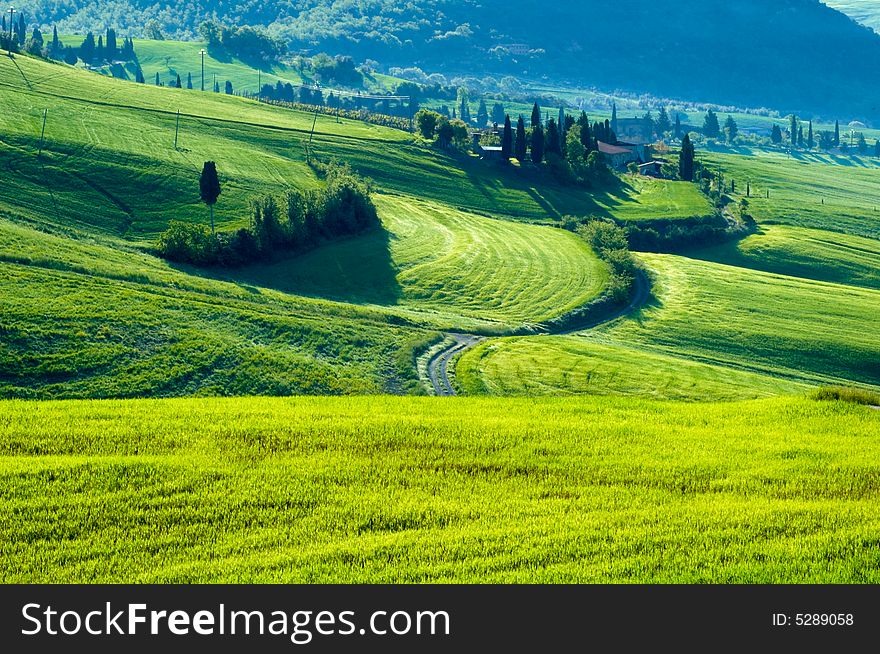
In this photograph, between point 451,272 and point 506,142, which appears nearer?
point 451,272

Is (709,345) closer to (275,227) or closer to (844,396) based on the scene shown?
(844,396)

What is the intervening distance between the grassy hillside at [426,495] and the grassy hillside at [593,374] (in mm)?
26082

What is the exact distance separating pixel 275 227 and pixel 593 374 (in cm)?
4973

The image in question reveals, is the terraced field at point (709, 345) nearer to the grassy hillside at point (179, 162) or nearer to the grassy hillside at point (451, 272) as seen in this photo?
the grassy hillside at point (451, 272)

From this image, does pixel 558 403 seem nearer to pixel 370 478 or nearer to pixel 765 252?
pixel 370 478

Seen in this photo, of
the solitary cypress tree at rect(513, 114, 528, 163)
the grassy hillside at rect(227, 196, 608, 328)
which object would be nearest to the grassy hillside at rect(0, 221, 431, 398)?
the grassy hillside at rect(227, 196, 608, 328)

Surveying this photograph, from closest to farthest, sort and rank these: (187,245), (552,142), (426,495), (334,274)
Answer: (426,495), (187,245), (334,274), (552,142)

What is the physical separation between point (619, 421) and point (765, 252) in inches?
4702

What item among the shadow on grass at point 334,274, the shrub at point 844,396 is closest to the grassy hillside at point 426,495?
the shrub at point 844,396

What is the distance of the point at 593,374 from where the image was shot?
260 ft

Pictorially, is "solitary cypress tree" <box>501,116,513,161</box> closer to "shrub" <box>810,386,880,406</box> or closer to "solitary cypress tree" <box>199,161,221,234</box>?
"solitary cypress tree" <box>199,161,221,234</box>

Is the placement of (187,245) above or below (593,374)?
above

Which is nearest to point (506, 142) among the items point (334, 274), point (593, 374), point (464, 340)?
point (334, 274)

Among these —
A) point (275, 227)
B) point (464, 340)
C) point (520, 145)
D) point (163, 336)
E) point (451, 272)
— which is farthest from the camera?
point (520, 145)
